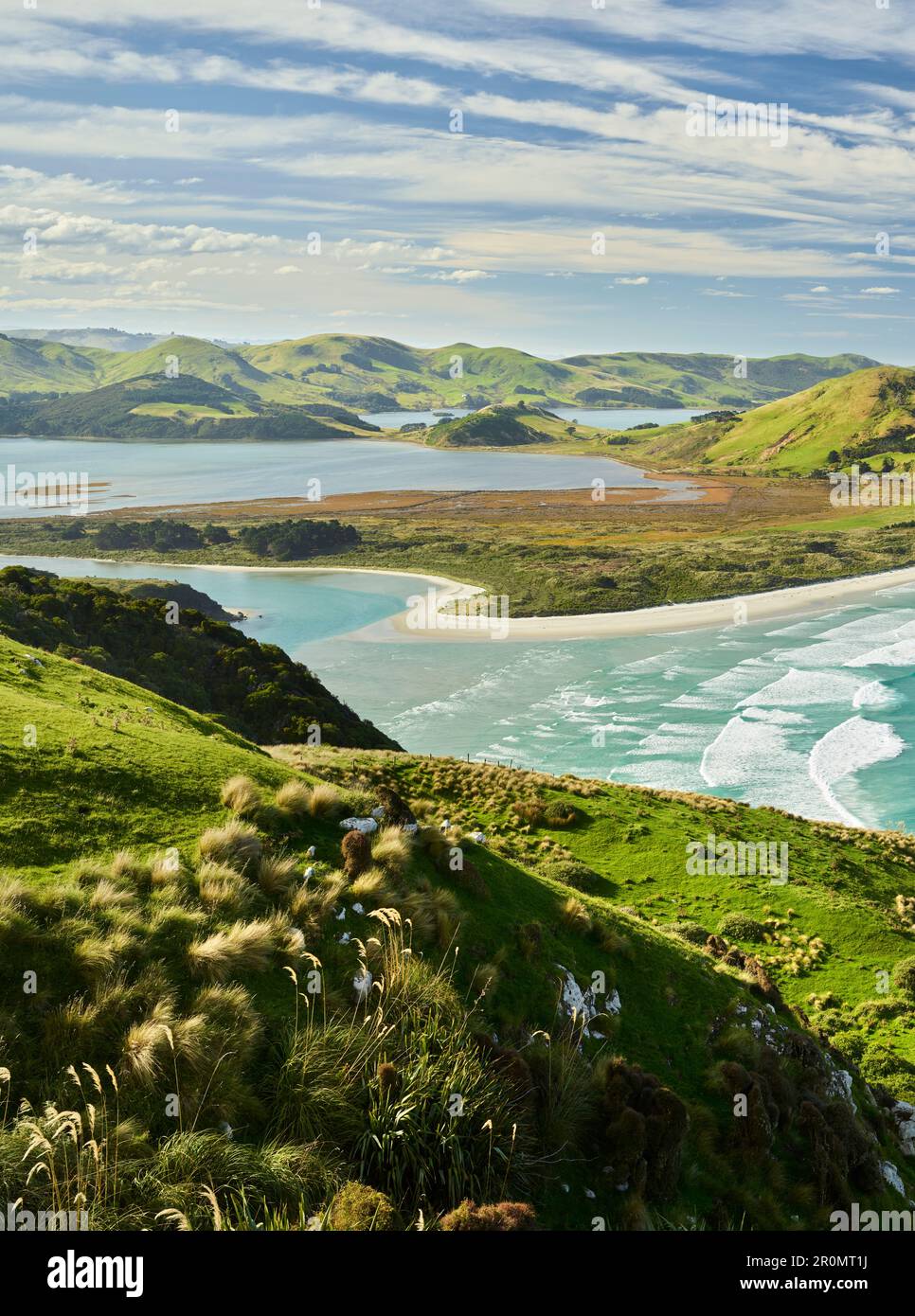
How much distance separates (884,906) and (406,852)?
23993 mm

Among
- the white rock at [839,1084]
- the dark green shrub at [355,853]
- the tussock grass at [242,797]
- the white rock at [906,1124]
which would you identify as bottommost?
the white rock at [906,1124]

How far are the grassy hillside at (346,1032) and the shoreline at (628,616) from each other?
7931cm

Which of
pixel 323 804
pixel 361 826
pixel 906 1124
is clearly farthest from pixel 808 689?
pixel 323 804

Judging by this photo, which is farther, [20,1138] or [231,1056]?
[231,1056]

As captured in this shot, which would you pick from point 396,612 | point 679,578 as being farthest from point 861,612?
point 396,612

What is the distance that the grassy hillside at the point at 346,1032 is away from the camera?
706cm

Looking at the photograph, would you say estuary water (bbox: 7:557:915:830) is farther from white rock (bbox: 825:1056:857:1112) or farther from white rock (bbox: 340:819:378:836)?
white rock (bbox: 340:819:378:836)

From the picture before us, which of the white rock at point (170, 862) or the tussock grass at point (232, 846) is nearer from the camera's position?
the white rock at point (170, 862)

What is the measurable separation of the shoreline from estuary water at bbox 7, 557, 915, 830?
110 inches

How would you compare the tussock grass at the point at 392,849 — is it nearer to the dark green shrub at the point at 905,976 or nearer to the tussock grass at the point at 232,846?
the tussock grass at the point at 232,846

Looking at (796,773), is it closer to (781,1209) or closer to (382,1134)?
(781,1209)

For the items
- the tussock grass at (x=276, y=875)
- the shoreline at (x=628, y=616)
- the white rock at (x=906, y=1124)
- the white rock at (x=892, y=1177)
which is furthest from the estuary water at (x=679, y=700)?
the tussock grass at (x=276, y=875)

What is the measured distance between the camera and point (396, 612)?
10925cm

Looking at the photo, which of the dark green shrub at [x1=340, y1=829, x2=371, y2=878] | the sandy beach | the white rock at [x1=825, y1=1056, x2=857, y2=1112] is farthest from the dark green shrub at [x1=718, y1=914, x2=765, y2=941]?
the sandy beach
